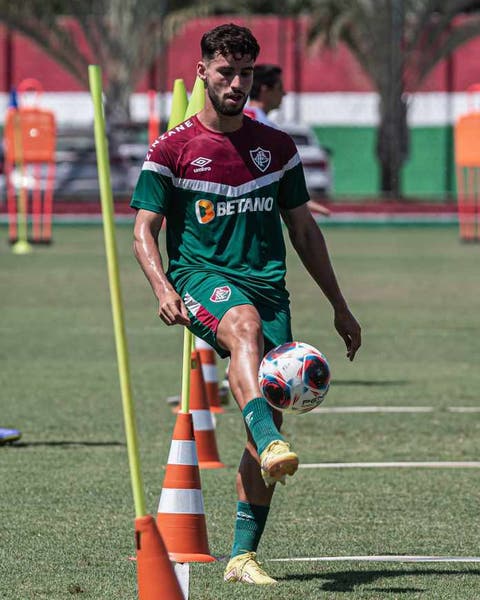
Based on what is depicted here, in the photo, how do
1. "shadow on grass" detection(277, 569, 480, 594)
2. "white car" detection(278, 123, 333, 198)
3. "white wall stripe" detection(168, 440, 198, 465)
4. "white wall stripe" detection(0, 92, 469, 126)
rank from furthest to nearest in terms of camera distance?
"white wall stripe" detection(0, 92, 469, 126)
"white car" detection(278, 123, 333, 198)
"white wall stripe" detection(168, 440, 198, 465)
"shadow on grass" detection(277, 569, 480, 594)

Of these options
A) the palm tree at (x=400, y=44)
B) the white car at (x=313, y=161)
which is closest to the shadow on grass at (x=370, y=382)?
the white car at (x=313, y=161)

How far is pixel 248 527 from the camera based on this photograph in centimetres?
623

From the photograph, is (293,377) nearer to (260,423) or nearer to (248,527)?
Result: (260,423)

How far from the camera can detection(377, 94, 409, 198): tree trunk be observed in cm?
4119

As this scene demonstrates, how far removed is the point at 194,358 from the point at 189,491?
93.0 inches

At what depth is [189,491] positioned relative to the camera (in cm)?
650

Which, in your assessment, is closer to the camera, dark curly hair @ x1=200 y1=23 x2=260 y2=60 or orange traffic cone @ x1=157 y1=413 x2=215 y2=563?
dark curly hair @ x1=200 y1=23 x2=260 y2=60

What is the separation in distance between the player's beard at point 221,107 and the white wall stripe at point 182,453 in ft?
4.45

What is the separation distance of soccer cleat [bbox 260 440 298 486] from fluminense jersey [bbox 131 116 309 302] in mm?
1007

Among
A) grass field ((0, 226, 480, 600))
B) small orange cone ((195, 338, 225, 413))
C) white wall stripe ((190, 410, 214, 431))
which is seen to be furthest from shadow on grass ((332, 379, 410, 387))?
white wall stripe ((190, 410, 214, 431))

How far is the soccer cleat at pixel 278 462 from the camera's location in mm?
5359

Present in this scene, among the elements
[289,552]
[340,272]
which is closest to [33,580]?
[289,552]

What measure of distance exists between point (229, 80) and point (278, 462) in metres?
1.67

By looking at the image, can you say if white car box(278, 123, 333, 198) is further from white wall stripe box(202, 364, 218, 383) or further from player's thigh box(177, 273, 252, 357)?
player's thigh box(177, 273, 252, 357)
